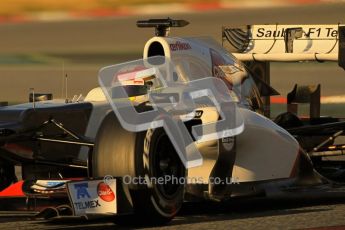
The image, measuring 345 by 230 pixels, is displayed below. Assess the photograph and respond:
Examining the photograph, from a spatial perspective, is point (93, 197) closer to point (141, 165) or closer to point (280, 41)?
point (141, 165)

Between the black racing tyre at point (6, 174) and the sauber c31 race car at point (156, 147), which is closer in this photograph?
the sauber c31 race car at point (156, 147)

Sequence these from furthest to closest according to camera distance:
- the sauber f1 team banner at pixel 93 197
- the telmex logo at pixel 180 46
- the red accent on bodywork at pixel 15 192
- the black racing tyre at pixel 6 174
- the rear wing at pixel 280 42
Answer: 1. the rear wing at pixel 280 42
2. the telmex logo at pixel 180 46
3. the black racing tyre at pixel 6 174
4. the red accent on bodywork at pixel 15 192
5. the sauber f1 team banner at pixel 93 197

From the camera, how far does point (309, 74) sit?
84.2 ft

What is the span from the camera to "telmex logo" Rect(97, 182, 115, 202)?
629 cm

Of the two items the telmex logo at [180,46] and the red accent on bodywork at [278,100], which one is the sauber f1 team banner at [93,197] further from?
the red accent on bodywork at [278,100]

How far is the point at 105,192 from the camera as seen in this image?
6316 mm

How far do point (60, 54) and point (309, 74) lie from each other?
774 cm

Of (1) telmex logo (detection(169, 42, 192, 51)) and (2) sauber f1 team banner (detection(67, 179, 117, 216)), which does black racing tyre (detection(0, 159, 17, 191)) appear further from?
(1) telmex logo (detection(169, 42, 192, 51))

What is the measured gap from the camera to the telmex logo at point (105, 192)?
629cm

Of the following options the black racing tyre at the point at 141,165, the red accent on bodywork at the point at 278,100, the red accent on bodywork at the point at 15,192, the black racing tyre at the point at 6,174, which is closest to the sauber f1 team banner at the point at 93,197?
the black racing tyre at the point at 141,165

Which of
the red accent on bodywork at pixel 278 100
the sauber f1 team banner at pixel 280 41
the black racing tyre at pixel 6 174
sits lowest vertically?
the red accent on bodywork at pixel 278 100

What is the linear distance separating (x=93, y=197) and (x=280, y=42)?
575 centimetres

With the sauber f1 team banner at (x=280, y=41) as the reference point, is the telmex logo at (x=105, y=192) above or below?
below

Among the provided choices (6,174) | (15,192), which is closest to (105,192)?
(15,192)
